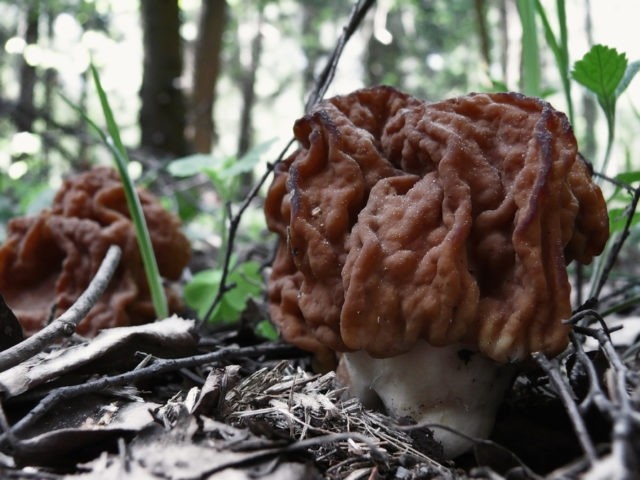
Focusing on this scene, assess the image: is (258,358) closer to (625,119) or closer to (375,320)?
(375,320)

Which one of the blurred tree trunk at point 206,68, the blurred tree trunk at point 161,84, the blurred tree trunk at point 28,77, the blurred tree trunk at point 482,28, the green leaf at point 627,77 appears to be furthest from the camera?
the blurred tree trunk at point 206,68

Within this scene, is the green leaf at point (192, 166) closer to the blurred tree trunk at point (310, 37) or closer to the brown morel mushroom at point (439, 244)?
the brown morel mushroom at point (439, 244)

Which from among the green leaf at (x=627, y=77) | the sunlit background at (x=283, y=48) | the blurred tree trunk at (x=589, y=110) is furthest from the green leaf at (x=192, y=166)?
the blurred tree trunk at (x=589, y=110)

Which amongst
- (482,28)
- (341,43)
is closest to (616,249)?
(341,43)

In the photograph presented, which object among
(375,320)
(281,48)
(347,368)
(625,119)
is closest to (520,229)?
(375,320)

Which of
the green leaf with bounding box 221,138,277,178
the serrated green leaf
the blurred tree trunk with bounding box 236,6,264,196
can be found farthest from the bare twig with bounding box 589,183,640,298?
the blurred tree trunk with bounding box 236,6,264,196

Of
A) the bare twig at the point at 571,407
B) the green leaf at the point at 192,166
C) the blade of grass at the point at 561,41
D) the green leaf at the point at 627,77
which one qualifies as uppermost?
the blade of grass at the point at 561,41

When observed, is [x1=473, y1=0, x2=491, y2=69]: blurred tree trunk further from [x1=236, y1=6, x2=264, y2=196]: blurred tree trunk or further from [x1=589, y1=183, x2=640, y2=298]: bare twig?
[x1=589, y1=183, x2=640, y2=298]: bare twig
